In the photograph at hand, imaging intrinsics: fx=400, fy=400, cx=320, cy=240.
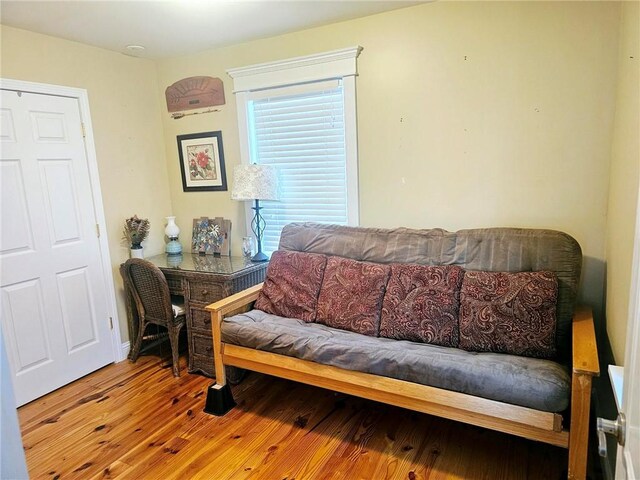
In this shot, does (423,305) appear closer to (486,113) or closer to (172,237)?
(486,113)

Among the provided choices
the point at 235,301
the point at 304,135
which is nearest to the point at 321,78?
the point at 304,135

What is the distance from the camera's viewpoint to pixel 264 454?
6.81 feet

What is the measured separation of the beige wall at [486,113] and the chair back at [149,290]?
152 centimetres

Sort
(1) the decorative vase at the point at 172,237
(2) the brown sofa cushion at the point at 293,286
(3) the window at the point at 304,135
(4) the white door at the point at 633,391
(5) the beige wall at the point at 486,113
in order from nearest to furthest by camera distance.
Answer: (4) the white door at the point at 633,391 < (5) the beige wall at the point at 486,113 < (2) the brown sofa cushion at the point at 293,286 < (3) the window at the point at 304,135 < (1) the decorative vase at the point at 172,237

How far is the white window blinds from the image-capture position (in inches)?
113

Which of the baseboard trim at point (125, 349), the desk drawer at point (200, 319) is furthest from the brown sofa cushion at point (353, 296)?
the baseboard trim at point (125, 349)

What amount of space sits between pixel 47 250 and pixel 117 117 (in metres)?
1.16

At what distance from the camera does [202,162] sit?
3.43m

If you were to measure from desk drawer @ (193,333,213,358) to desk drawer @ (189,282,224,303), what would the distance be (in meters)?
0.27

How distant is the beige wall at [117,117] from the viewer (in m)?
2.65

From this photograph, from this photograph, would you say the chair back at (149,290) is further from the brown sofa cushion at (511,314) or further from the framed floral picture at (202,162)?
the brown sofa cushion at (511,314)

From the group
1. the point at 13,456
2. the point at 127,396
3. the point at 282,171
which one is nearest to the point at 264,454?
the point at 127,396

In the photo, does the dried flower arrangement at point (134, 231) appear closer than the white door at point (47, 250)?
No

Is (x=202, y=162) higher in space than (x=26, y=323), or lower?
higher
